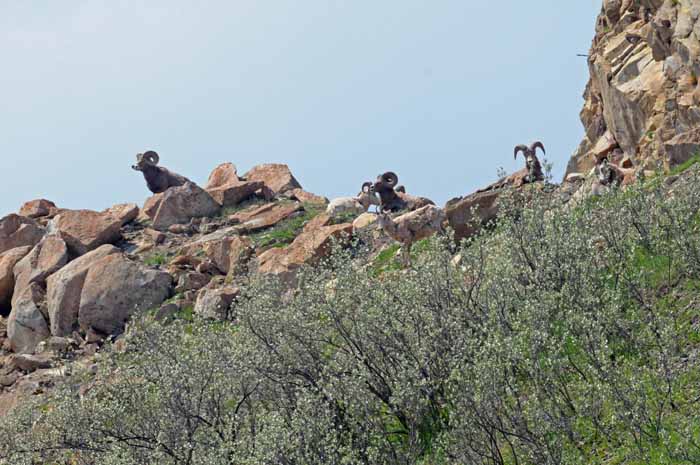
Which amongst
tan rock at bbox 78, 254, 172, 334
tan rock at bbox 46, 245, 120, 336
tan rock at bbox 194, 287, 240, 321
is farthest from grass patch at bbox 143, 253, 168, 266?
tan rock at bbox 194, 287, 240, 321

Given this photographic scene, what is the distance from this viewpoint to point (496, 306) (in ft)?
56.4

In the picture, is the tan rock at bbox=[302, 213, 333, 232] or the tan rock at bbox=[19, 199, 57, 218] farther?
the tan rock at bbox=[19, 199, 57, 218]

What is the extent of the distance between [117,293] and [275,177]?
1256 centimetres

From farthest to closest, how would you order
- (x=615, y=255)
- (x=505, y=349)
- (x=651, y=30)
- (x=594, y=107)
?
(x=594, y=107)
(x=651, y=30)
(x=615, y=255)
(x=505, y=349)

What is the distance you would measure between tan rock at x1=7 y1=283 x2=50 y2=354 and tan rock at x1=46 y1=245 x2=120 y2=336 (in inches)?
18.9

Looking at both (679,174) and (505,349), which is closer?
(505,349)

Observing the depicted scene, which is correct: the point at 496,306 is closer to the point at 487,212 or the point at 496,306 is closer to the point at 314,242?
the point at 487,212

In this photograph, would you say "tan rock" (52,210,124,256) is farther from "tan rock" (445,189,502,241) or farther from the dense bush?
the dense bush

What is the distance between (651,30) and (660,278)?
12.7m

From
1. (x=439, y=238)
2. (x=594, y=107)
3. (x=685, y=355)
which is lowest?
(x=685, y=355)

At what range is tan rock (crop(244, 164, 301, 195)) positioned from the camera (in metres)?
42.0

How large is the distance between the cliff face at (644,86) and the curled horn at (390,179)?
5782 mm

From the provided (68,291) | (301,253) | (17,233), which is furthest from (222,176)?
(301,253)

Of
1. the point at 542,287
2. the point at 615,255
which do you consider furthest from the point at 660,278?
the point at 542,287
